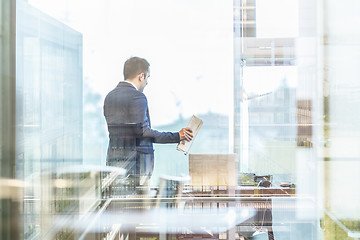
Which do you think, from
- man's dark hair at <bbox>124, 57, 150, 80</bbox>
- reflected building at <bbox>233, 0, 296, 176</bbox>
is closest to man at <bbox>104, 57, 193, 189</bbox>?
man's dark hair at <bbox>124, 57, 150, 80</bbox>

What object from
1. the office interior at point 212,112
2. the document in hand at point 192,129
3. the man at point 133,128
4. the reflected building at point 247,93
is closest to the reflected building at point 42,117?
the office interior at point 212,112

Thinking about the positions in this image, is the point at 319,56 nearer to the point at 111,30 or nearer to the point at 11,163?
the point at 111,30

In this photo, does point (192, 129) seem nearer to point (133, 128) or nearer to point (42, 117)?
point (133, 128)

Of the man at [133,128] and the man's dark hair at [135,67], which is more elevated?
the man's dark hair at [135,67]

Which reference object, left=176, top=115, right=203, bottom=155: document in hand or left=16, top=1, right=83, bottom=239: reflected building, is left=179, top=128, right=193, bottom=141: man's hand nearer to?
left=176, top=115, right=203, bottom=155: document in hand

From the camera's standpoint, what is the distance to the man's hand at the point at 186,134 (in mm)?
1827

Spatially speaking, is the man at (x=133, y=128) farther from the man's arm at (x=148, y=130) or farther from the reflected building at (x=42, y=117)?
the reflected building at (x=42, y=117)

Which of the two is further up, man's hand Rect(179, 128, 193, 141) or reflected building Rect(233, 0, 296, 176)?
reflected building Rect(233, 0, 296, 176)

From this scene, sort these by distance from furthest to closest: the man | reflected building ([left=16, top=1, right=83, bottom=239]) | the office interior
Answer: the man < the office interior < reflected building ([left=16, top=1, right=83, bottom=239])

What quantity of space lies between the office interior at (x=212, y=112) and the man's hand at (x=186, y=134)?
0.10 ft

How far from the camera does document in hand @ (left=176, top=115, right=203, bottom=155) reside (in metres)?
1.82

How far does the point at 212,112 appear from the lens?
6.02ft

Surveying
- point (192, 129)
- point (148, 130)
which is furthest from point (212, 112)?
point (148, 130)

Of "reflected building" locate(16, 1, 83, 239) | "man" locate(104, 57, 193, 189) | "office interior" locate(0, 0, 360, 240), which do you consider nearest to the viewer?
"reflected building" locate(16, 1, 83, 239)
